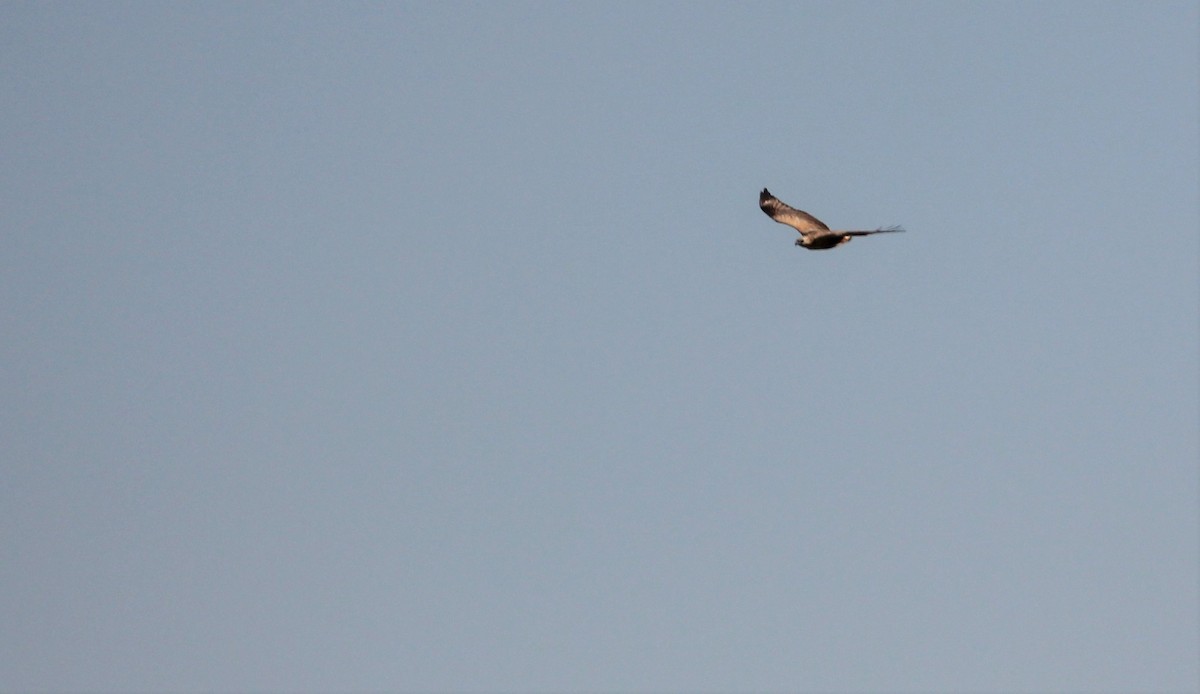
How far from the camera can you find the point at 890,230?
2456 inches

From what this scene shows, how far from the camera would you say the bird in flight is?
7475cm

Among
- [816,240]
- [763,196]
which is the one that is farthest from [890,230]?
[763,196]

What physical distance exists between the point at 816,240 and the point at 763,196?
827 cm

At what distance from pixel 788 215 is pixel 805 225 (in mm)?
2604

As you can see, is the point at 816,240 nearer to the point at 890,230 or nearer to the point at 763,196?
the point at 763,196

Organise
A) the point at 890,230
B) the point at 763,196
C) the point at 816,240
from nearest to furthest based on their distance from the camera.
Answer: the point at 890,230 → the point at 816,240 → the point at 763,196

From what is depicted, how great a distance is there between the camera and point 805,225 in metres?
79.1

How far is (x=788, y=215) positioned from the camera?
81.6 meters

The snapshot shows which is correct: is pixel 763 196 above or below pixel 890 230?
above

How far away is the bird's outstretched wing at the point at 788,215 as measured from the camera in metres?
78.2

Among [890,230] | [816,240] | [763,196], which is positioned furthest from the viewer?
[763,196]

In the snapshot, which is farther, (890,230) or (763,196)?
→ (763,196)

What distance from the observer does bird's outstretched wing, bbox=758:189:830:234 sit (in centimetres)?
7819

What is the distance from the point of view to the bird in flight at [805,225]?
74750mm
